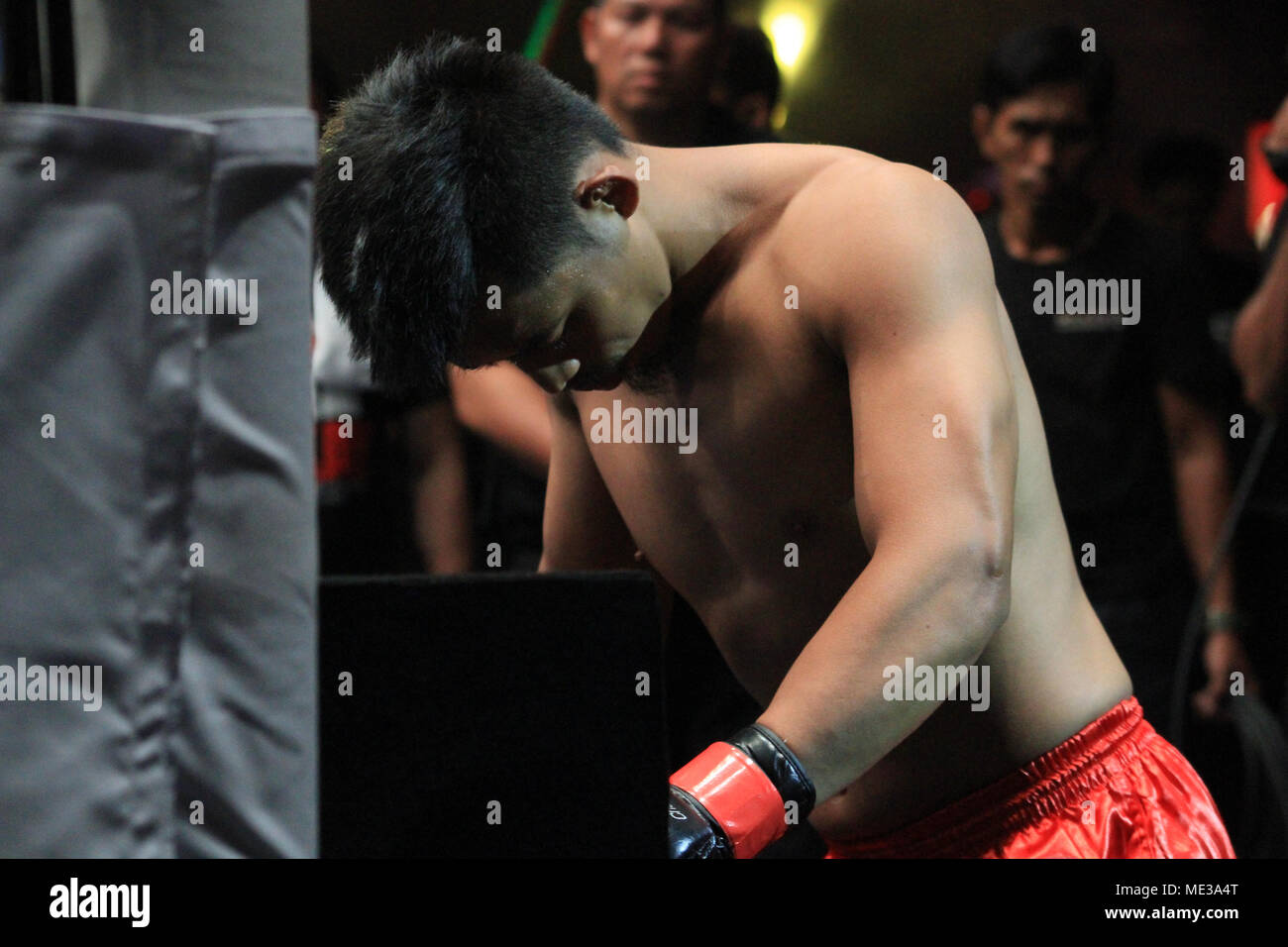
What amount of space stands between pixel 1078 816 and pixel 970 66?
1.68 meters

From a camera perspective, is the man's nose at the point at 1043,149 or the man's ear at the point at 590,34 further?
the man's nose at the point at 1043,149

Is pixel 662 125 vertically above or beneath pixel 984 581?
above

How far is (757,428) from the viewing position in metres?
1.02

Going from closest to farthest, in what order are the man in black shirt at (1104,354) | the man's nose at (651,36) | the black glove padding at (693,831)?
the black glove padding at (693,831), the man's nose at (651,36), the man in black shirt at (1104,354)

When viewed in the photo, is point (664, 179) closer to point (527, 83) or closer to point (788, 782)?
point (527, 83)

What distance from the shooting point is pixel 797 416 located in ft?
3.26

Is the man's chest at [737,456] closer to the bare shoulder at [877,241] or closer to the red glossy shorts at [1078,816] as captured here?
the bare shoulder at [877,241]

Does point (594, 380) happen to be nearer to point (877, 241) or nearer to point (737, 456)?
point (737, 456)

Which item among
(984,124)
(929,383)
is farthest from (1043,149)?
(929,383)

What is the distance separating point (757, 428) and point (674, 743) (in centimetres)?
59

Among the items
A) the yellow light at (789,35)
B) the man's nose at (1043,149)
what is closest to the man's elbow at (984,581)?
the man's nose at (1043,149)

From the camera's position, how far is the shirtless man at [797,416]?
83cm

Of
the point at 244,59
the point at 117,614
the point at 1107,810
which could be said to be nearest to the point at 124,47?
the point at 244,59

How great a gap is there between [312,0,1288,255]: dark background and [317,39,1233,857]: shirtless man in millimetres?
671
